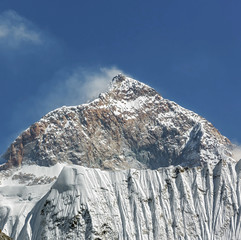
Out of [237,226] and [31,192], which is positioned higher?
[31,192]

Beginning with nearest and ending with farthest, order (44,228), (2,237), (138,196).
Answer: (2,237) → (44,228) → (138,196)

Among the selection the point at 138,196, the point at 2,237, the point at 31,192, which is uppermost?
the point at 31,192

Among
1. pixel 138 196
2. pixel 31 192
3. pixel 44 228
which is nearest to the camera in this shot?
pixel 44 228

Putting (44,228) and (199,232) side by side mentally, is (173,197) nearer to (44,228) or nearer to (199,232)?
(199,232)

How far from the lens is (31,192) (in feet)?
425

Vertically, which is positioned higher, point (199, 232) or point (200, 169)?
point (200, 169)

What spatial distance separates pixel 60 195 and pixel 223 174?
24.5 m

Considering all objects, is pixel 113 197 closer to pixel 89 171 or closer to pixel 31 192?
pixel 89 171

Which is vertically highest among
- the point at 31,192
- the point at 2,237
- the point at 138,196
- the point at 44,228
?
the point at 31,192

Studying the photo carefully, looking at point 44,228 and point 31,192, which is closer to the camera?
point 44,228

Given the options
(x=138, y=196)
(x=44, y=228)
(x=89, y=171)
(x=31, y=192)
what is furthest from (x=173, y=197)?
(x=31, y=192)

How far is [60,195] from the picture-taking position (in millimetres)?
99562

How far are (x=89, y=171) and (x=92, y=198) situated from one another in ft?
21.9

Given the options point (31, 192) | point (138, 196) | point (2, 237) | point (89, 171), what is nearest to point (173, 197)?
point (138, 196)
